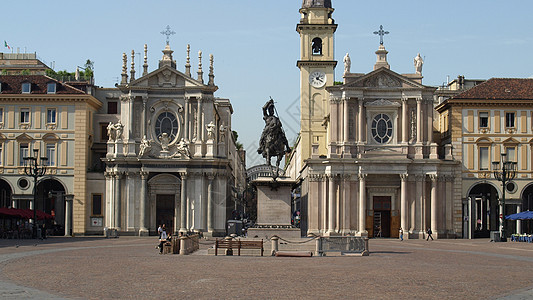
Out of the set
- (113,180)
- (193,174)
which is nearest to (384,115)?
(193,174)

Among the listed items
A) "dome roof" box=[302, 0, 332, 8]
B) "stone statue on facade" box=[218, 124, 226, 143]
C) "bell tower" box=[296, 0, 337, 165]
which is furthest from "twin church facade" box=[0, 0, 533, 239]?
"dome roof" box=[302, 0, 332, 8]

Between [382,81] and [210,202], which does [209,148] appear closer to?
[210,202]

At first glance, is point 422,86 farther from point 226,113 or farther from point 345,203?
point 226,113

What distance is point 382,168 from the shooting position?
251 ft

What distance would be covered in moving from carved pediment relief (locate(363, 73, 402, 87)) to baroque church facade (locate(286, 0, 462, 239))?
0.32 ft

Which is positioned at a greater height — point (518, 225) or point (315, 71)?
point (315, 71)

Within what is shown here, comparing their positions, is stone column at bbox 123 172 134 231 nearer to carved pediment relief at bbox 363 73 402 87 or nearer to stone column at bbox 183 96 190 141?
stone column at bbox 183 96 190 141

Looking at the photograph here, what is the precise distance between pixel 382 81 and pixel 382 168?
8.46 m

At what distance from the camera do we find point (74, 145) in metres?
77.7

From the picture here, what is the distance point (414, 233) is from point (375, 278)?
47574 millimetres

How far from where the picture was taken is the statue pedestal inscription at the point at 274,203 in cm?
4175

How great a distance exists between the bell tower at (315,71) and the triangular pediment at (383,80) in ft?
46.0

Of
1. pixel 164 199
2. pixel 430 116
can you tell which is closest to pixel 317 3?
pixel 430 116

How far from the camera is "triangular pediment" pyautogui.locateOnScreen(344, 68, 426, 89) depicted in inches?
3036
